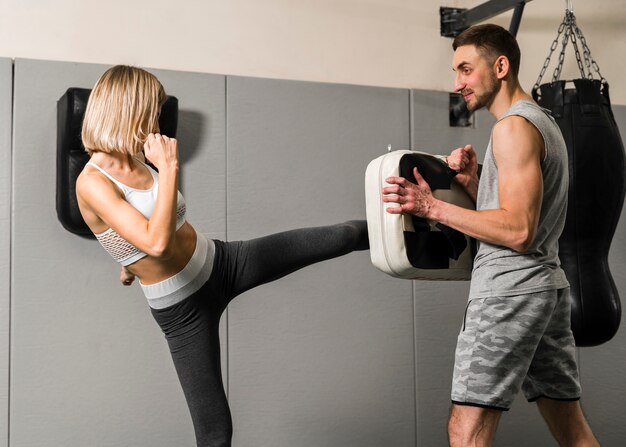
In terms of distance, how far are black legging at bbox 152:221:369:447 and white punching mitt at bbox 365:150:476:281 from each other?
0.50 ft

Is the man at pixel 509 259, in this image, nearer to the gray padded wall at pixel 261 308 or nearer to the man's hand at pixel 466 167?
the man's hand at pixel 466 167

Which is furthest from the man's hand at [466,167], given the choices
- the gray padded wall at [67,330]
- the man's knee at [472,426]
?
the gray padded wall at [67,330]

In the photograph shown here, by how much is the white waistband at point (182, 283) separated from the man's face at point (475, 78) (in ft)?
3.39

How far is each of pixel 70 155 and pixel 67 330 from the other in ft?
2.65

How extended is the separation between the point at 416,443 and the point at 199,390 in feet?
6.27

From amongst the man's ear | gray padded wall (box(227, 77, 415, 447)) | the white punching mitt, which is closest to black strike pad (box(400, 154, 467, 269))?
the white punching mitt

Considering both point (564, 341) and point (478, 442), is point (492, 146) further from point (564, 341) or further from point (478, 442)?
point (478, 442)

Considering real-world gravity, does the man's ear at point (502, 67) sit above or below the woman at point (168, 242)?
above

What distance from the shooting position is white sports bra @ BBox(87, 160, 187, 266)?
94.0 inches

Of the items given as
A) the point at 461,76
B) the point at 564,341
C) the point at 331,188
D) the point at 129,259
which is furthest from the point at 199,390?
the point at 331,188

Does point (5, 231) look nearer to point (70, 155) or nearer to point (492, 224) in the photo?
point (70, 155)

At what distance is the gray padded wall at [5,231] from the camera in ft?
11.0

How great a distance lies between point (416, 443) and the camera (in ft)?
13.2

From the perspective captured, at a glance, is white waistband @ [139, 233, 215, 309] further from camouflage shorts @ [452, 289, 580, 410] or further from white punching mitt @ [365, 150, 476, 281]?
camouflage shorts @ [452, 289, 580, 410]
